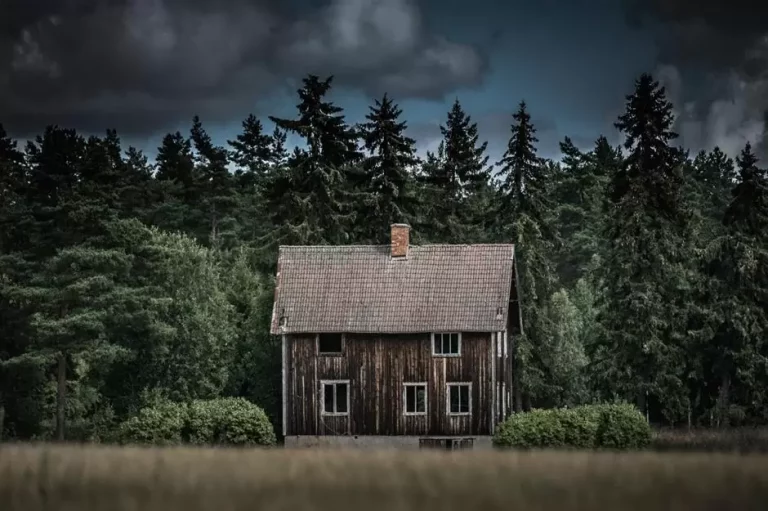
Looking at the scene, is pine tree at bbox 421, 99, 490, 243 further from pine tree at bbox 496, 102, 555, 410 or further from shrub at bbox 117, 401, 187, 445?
shrub at bbox 117, 401, 187, 445

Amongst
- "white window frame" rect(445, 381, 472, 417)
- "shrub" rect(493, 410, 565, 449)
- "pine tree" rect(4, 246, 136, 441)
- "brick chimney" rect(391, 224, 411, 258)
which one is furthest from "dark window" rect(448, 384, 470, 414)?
"pine tree" rect(4, 246, 136, 441)

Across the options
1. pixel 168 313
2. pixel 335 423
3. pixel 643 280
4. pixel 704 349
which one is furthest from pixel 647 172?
pixel 168 313

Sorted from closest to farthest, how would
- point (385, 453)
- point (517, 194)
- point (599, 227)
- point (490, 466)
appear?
1. point (490, 466)
2. point (385, 453)
3. point (517, 194)
4. point (599, 227)

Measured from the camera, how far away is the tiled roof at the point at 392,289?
5081 centimetres

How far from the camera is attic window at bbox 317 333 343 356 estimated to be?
2035 inches

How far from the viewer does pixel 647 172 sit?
52.4 m

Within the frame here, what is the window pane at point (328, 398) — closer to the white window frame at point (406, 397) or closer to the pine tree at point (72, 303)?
the white window frame at point (406, 397)

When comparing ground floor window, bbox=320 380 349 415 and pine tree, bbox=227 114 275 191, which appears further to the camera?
pine tree, bbox=227 114 275 191

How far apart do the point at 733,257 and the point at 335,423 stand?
55.7 ft

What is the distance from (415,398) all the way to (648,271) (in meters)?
10.5

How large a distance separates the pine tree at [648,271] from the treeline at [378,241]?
79 millimetres

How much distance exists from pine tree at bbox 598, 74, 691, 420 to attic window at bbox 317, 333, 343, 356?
34.6ft

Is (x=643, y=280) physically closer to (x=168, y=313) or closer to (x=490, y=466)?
(x=168, y=313)

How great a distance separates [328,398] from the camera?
51.4m
